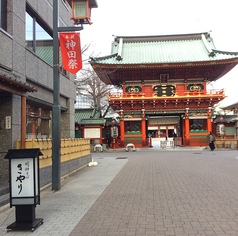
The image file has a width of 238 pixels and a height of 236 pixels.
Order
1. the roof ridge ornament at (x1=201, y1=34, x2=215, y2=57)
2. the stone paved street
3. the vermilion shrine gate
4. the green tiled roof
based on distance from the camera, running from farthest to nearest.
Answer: the green tiled roof < the roof ridge ornament at (x1=201, y1=34, x2=215, y2=57) < the vermilion shrine gate < the stone paved street

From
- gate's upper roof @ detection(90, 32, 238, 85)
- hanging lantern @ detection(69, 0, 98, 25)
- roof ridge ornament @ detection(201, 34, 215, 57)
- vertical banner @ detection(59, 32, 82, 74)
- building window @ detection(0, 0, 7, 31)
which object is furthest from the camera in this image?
roof ridge ornament @ detection(201, 34, 215, 57)

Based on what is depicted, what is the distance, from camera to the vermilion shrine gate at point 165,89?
27.2 meters

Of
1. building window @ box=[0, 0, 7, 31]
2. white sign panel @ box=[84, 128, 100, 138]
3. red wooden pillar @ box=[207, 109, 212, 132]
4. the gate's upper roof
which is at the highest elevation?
the gate's upper roof

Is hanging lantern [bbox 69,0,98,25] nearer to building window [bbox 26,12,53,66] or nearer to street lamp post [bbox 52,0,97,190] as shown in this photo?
street lamp post [bbox 52,0,97,190]

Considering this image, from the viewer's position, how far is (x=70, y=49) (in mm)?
8906

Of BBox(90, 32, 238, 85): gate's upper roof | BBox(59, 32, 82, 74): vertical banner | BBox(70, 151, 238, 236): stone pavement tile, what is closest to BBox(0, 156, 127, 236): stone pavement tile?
BBox(70, 151, 238, 236): stone pavement tile

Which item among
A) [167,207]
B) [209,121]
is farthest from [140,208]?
[209,121]

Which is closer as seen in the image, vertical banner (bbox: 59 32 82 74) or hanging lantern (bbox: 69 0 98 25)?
vertical banner (bbox: 59 32 82 74)

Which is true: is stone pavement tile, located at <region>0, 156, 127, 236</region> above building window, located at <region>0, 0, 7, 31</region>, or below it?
below

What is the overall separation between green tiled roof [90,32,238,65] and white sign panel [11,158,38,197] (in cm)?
2120

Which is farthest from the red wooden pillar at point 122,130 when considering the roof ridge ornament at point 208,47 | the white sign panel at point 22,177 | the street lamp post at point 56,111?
the white sign panel at point 22,177

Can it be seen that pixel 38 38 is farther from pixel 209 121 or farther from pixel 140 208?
pixel 209 121

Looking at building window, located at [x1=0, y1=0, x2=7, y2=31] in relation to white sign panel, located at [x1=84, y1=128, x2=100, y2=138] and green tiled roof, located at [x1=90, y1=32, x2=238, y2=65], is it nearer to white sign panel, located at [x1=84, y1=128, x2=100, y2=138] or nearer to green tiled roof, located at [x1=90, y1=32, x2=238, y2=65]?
green tiled roof, located at [x1=90, y1=32, x2=238, y2=65]

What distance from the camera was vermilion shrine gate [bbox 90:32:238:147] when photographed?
27250 mm
